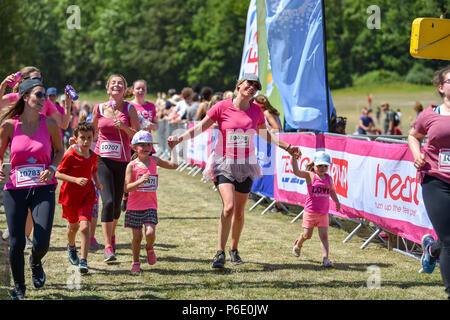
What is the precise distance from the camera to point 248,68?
1365 cm

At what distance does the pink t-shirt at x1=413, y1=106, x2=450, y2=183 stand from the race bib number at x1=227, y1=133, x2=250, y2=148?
215cm

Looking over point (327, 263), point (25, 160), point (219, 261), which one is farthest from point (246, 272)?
point (25, 160)

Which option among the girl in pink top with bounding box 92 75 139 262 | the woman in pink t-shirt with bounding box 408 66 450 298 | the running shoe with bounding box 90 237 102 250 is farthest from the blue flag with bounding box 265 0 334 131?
the woman in pink t-shirt with bounding box 408 66 450 298

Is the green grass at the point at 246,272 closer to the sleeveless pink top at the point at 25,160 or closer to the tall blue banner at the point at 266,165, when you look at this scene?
the sleeveless pink top at the point at 25,160

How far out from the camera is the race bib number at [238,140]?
288 inches

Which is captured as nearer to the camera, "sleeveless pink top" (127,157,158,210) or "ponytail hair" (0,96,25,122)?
"ponytail hair" (0,96,25,122)

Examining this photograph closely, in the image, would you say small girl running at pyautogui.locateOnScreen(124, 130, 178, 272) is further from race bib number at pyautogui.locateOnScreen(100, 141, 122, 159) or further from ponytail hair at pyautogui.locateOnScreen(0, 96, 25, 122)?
ponytail hair at pyautogui.locateOnScreen(0, 96, 25, 122)

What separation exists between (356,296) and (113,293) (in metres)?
2.16

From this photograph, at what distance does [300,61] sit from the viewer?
11.7 m

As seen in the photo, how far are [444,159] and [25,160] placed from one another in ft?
11.2

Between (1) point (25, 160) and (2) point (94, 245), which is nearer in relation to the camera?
(1) point (25, 160)

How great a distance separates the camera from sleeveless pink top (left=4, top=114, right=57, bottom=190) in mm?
5730

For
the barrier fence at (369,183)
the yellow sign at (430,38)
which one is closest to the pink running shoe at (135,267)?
the barrier fence at (369,183)

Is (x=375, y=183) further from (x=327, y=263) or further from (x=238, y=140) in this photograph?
(x=238, y=140)
